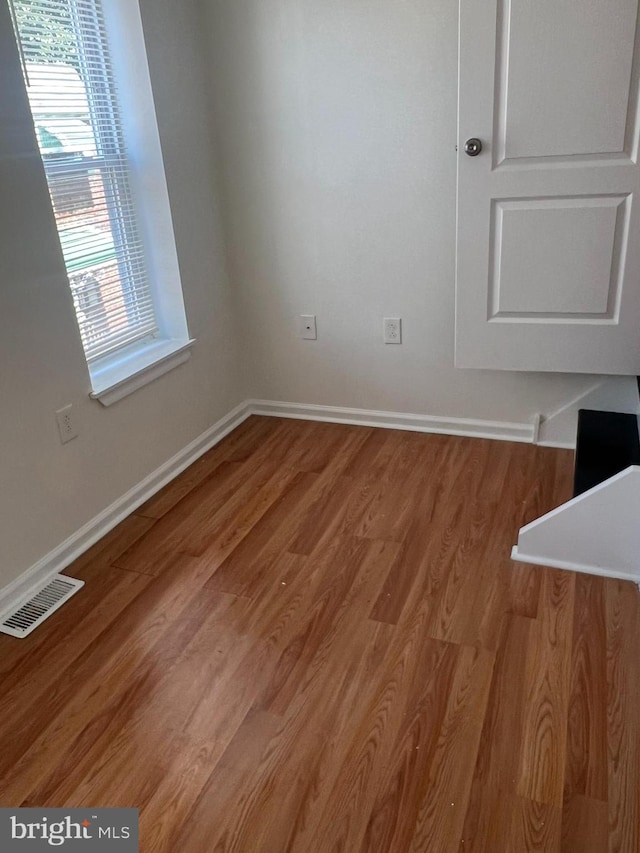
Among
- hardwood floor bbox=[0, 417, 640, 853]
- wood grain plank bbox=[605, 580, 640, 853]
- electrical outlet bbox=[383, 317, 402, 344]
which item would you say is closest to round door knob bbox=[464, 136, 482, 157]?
electrical outlet bbox=[383, 317, 402, 344]

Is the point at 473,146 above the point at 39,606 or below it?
above

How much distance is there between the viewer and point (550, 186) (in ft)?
6.42

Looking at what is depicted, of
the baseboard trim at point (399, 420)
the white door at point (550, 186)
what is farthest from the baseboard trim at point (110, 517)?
the white door at point (550, 186)

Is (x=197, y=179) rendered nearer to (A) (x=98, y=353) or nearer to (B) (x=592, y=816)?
(A) (x=98, y=353)

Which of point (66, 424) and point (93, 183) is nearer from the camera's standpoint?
point (66, 424)

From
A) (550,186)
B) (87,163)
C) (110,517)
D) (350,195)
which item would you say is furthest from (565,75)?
(110,517)

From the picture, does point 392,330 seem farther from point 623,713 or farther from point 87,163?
point 623,713

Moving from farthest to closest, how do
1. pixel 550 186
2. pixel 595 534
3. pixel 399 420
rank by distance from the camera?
pixel 399 420, pixel 550 186, pixel 595 534

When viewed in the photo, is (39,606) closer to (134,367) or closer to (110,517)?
(110,517)

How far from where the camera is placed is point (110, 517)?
2.22m

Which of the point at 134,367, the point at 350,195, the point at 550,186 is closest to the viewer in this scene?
the point at 550,186

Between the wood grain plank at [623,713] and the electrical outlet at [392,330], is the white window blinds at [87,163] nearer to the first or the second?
the electrical outlet at [392,330]

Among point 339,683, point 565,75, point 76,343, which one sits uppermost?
point 565,75

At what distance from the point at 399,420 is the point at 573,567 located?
43.4 inches
